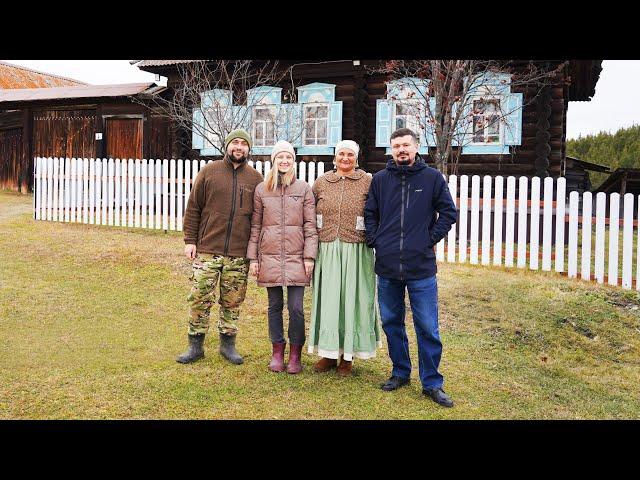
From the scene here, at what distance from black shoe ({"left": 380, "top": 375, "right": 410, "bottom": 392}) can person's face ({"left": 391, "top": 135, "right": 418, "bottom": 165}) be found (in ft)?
5.18

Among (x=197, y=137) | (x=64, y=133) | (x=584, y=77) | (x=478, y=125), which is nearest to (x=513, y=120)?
(x=478, y=125)

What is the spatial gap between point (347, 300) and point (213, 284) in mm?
1126

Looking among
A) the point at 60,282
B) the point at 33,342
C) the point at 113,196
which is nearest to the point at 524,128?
the point at 113,196

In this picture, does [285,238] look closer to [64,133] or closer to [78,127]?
→ [78,127]

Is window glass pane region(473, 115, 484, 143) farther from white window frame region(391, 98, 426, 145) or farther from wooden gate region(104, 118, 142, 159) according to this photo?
wooden gate region(104, 118, 142, 159)

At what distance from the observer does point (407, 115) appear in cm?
1314

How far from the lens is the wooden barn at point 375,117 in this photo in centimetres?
1209

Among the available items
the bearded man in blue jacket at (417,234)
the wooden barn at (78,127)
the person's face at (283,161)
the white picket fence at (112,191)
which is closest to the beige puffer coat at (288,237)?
the person's face at (283,161)

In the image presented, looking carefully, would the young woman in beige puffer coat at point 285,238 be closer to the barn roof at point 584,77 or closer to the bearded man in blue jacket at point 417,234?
the bearded man in blue jacket at point 417,234

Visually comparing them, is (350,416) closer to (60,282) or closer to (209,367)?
(209,367)

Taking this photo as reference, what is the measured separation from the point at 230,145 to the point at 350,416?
227 centimetres

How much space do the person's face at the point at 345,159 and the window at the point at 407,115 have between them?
8644 millimetres

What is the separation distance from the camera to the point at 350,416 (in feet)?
12.2

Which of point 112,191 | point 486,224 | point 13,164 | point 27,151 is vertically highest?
point 27,151
